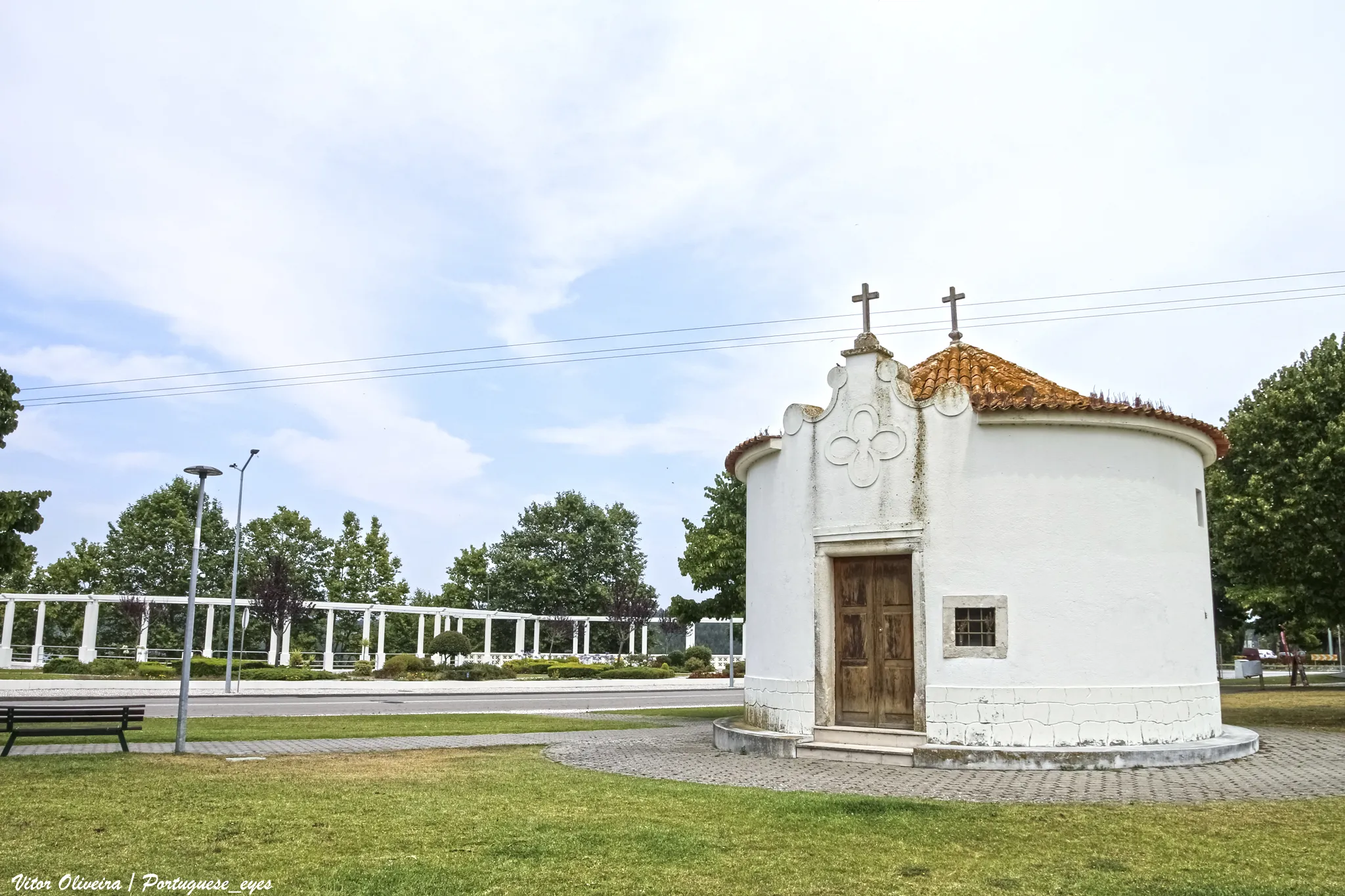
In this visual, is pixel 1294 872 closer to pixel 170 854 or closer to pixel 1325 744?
pixel 170 854

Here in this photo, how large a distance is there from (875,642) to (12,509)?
49.9 feet

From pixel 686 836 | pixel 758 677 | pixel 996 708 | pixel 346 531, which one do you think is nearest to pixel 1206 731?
pixel 996 708

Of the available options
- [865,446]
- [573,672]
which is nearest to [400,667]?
[573,672]

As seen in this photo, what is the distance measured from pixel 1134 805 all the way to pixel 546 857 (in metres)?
5.45

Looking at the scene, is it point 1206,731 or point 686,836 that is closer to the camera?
point 686,836

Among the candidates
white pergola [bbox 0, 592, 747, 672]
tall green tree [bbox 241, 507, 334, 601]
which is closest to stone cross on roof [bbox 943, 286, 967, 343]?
white pergola [bbox 0, 592, 747, 672]

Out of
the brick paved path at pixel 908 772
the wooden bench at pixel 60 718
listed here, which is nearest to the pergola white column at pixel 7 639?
the brick paved path at pixel 908 772

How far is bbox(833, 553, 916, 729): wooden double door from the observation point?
43.2 feet

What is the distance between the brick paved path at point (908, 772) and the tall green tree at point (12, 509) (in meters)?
5.64

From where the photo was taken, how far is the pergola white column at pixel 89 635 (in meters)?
46.4

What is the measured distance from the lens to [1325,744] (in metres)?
14.3

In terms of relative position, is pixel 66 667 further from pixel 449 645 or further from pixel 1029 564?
pixel 1029 564

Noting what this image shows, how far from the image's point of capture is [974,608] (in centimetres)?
1262

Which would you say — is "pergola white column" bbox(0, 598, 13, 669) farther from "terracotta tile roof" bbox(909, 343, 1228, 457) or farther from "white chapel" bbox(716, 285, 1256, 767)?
"terracotta tile roof" bbox(909, 343, 1228, 457)
